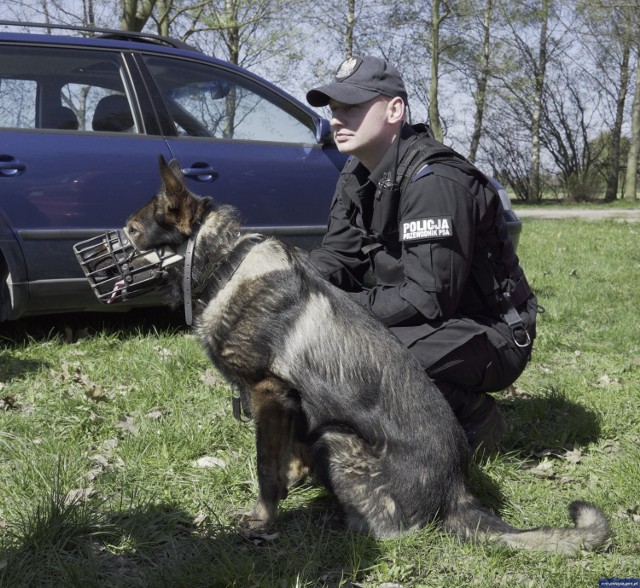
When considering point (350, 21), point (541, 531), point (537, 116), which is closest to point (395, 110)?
point (541, 531)

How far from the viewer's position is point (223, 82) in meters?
4.98

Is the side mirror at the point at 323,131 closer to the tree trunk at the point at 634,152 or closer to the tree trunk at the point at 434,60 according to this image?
the tree trunk at the point at 434,60

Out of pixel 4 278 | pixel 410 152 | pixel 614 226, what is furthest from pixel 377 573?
pixel 614 226

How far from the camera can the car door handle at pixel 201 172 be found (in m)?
4.57

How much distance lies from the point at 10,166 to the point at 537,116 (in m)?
23.8

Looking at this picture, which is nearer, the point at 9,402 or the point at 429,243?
the point at 429,243

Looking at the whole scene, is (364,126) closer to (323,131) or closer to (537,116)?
(323,131)

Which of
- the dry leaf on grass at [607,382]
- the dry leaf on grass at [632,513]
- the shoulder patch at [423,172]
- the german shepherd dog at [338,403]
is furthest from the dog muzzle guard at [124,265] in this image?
the dry leaf on grass at [607,382]

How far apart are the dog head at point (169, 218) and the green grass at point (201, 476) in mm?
1002

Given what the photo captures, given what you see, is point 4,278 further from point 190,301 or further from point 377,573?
point 377,573

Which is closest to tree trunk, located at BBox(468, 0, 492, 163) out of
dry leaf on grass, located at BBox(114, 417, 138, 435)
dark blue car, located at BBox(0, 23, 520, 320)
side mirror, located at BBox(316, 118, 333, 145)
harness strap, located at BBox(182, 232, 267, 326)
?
dark blue car, located at BBox(0, 23, 520, 320)

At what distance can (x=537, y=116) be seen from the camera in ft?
81.8

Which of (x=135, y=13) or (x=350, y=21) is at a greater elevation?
(x=350, y=21)

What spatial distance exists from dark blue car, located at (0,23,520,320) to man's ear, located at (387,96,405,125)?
1.68 m
